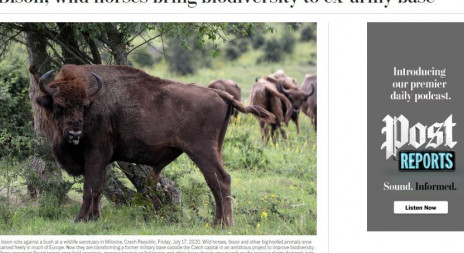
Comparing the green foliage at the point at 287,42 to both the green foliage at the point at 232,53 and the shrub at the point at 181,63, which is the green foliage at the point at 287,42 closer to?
the green foliage at the point at 232,53

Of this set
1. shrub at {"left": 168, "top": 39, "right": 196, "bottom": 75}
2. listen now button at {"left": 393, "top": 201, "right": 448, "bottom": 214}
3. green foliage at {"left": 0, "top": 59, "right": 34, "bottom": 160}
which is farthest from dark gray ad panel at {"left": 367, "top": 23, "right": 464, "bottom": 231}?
shrub at {"left": 168, "top": 39, "right": 196, "bottom": 75}

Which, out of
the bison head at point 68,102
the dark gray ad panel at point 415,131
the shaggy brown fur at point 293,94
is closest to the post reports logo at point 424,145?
the dark gray ad panel at point 415,131

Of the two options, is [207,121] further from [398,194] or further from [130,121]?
[398,194]

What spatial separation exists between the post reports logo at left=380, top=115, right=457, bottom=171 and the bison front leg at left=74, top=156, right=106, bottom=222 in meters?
3.91

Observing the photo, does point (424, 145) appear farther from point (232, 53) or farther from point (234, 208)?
point (232, 53)

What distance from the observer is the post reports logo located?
32.1 ft

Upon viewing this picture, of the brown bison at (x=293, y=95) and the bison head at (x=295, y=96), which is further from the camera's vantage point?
the bison head at (x=295, y=96)

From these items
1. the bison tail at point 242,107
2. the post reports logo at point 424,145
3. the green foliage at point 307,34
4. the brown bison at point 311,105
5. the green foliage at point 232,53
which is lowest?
the post reports logo at point 424,145

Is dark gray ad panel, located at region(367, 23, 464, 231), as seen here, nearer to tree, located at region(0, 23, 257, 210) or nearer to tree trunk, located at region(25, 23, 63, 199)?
tree, located at region(0, 23, 257, 210)

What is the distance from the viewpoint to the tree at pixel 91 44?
1088 centimetres

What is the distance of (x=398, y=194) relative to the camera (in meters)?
9.68

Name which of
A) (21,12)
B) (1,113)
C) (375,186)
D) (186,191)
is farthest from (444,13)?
(1,113)

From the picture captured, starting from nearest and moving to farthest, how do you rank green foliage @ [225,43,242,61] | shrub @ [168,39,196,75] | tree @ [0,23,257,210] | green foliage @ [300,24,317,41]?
tree @ [0,23,257,210] → shrub @ [168,39,196,75] → green foliage @ [225,43,242,61] → green foliage @ [300,24,317,41]

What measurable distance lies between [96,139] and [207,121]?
5.07ft
